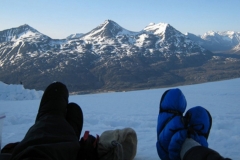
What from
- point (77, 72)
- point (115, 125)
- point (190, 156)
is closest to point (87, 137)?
point (190, 156)

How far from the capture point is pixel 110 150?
2.45 meters

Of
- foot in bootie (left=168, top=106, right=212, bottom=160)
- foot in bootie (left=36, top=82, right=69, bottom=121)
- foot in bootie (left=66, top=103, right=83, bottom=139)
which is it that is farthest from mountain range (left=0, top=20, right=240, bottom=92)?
foot in bootie (left=168, top=106, right=212, bottom=160)

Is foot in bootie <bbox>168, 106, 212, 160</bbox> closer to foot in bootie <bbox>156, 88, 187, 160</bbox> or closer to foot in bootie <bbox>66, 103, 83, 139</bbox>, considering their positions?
foot in bootie <bbox>156, 88, 187, 160</bbox>

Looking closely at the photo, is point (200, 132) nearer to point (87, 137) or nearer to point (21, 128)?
point (87, 137)

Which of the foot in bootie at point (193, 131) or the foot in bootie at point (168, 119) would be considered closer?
the foot in bootie at point (193, 131)

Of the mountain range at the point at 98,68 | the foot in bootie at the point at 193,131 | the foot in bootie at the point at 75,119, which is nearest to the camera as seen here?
the foot in bootie at the point at 193,131

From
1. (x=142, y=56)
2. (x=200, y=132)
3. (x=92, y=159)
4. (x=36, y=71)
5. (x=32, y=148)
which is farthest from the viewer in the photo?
(x=142, y=56)

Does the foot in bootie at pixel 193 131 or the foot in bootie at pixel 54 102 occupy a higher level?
the foot in bootie at pixel 54 102

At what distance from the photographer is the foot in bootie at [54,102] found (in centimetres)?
242

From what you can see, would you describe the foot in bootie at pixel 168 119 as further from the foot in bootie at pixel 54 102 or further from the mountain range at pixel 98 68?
the mountain range at pixel 98 68

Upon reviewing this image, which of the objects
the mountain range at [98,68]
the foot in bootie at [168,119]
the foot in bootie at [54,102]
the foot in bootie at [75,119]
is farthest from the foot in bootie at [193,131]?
the mountain range at [98,68]

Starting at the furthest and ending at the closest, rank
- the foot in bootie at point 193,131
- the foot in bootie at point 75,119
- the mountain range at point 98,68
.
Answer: the mountain range at point 98,68 < the foot in bootie at point 75,119 < the foot in bootie at point 193,131

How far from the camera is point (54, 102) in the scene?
2.60 metres

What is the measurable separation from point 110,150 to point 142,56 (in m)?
190
